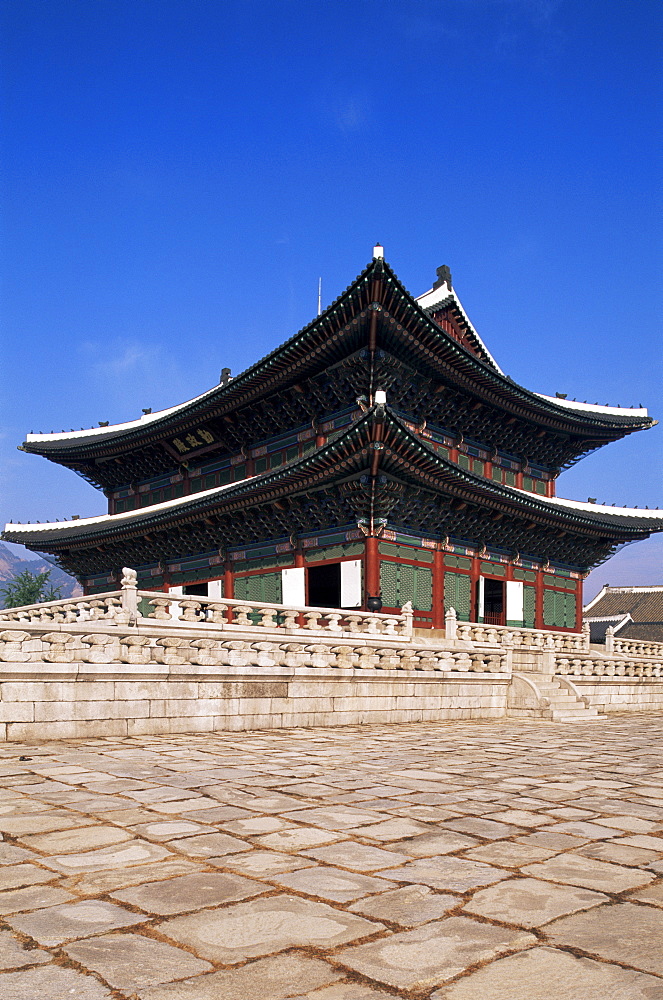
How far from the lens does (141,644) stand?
1052cm

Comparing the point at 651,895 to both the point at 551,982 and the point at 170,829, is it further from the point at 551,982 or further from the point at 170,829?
the point at 170,829

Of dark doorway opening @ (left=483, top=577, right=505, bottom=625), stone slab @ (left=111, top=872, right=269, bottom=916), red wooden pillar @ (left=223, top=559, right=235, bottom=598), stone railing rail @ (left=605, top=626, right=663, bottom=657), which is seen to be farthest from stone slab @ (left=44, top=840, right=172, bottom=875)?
dark doorway opening @ (left=483, top=577, right=505, bottom=625)

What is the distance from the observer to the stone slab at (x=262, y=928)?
2766mm

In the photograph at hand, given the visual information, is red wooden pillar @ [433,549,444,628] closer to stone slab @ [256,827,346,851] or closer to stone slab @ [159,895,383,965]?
stone slab @ [256,827,346,851]

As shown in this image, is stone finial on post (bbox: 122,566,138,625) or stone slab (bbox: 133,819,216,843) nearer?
stone slab (bbox: 133,819,216,843)

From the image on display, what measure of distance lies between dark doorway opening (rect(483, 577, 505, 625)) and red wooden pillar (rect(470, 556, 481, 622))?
0.82 m

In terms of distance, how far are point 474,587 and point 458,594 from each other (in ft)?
2.52

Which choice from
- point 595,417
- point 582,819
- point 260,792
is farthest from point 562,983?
point 595,417

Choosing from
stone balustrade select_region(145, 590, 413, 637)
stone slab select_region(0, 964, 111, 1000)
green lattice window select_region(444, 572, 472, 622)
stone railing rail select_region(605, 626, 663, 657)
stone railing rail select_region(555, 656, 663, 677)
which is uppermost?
green lattice window select_region(444, 572, 472, 622)

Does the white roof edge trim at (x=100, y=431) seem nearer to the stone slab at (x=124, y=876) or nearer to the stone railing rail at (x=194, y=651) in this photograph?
the stone railing rail at (x=194, y=651)

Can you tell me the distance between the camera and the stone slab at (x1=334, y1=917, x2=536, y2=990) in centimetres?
256

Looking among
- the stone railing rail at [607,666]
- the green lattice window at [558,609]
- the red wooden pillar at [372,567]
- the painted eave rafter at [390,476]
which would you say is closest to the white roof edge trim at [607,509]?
the painted eave rafter at [390,476]

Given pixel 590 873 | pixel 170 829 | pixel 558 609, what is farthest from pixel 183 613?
pixel 558 609

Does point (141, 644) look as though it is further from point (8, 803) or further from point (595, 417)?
point (595, 417)
